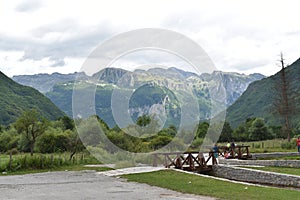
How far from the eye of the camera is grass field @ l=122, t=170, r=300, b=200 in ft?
49.6

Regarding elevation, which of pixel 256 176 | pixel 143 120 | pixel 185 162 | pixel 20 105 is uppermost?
pixel 20 105

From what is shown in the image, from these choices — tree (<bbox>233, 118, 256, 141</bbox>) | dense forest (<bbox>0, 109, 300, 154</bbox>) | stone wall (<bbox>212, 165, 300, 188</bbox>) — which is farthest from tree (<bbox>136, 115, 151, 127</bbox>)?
tree (<bbox>233, 118, 256, 141</bbox>)

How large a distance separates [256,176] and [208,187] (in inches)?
278

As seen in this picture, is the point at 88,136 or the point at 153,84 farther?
the point at 88,136

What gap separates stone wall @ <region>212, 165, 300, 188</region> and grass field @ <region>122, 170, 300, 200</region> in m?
3.05

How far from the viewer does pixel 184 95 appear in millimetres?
27328

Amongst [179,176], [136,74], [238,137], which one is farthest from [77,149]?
[238,137]

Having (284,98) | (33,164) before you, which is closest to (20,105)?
(284,98)

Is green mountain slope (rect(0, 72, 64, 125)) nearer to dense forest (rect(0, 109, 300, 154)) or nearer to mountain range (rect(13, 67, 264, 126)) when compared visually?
dense forest (rect(0, 109, 300, 154))

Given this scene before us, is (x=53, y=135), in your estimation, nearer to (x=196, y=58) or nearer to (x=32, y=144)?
(x=32, y=144)

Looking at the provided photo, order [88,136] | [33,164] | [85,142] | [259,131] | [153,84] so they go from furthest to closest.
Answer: [259,131], [85,142], [88,136], [33,164], [153,84]

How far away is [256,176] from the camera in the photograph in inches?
933

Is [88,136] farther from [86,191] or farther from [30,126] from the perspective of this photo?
[86,191]

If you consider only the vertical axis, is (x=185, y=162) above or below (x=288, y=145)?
below
